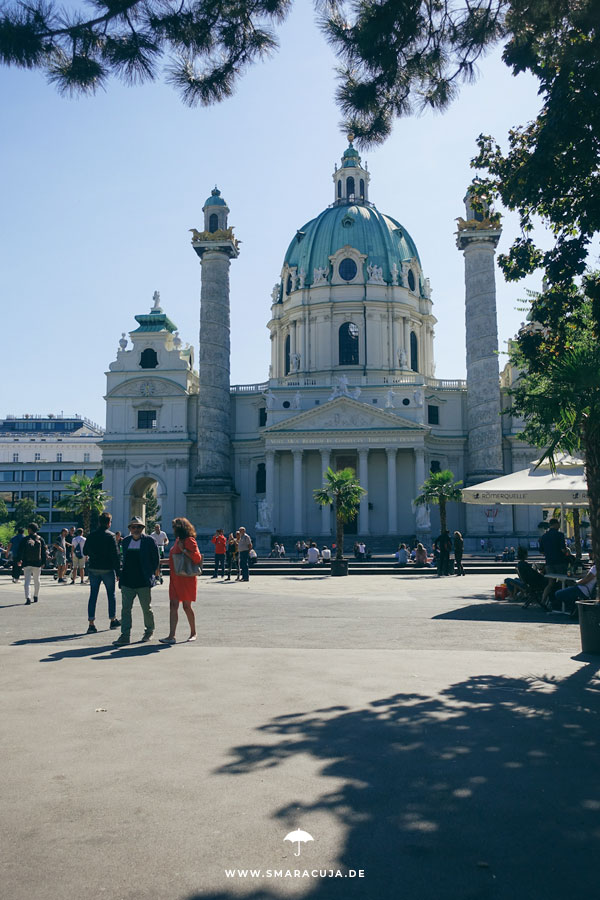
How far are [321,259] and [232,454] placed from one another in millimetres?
18845

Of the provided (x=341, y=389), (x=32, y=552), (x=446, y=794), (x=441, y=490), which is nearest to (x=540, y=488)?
(x=32, y=552)

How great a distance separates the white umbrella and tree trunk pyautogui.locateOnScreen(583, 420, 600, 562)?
664 centimetres

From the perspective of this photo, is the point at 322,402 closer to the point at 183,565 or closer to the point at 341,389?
the point at 341,389

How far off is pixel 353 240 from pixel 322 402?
651 inches

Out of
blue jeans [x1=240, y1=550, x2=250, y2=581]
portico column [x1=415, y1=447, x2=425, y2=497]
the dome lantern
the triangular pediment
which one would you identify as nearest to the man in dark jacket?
blue jeans [x1=240, y1=550, x2=250, y2=581]

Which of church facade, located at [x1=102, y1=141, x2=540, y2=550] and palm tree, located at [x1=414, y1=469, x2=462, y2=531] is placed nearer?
palm tree, located at [x1=414, y1=469, x2=462, y2=531]

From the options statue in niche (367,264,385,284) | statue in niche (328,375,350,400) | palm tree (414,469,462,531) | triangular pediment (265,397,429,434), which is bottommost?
palm tree (414,469,462,531)

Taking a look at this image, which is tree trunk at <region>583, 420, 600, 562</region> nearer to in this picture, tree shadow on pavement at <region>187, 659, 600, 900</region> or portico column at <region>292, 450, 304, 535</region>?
tree shadow on pavement at <region>187, 659, 600, 900</region>

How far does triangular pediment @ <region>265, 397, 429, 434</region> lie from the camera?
180 feet

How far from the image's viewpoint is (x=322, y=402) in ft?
190

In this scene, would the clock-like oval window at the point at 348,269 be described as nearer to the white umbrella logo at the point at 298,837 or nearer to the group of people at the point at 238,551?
the group of people at the point at 238,551

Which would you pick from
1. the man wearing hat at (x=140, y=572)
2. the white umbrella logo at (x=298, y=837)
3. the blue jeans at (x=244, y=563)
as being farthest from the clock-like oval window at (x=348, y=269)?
the white umbrella logo at (x=298, y=837)

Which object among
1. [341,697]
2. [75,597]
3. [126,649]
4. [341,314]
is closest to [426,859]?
[341,697]

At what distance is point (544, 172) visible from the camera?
38.7 feet
